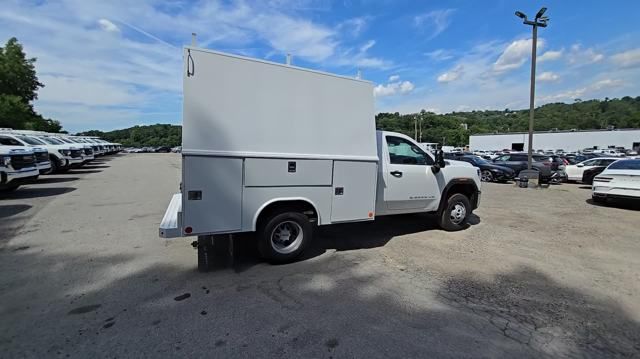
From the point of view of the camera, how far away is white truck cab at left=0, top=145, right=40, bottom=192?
31.3 ft

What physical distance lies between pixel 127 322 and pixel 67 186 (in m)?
12.2

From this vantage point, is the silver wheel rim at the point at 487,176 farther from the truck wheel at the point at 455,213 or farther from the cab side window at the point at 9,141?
the cab side window at the point at 9,141

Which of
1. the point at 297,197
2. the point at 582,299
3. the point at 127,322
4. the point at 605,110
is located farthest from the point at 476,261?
the point at 605,110

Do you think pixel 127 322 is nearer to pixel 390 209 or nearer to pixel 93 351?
pixel 93 351

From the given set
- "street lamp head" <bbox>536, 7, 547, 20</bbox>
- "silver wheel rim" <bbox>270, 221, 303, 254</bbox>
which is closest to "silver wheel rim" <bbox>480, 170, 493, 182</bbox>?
"street lamp head" <bbox>536, 7, 547, 20</bbox>

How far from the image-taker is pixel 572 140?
216 feet

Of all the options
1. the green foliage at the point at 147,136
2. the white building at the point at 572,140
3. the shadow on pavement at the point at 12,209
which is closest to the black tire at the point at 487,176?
the shadow on pavement at the point at 12,209

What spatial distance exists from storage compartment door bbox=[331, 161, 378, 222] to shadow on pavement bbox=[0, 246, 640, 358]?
0.86 meters

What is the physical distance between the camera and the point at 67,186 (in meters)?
12.8

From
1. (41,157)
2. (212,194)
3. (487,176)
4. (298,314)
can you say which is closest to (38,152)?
(41,157)

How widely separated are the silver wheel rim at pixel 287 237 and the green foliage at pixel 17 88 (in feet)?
138

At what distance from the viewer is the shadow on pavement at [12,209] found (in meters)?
8.02

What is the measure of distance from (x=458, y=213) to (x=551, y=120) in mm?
107608

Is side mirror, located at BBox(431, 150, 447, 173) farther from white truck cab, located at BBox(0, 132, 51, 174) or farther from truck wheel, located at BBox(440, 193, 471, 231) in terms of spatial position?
white truck cab, located at BBox(0, 132, 51, 174)
